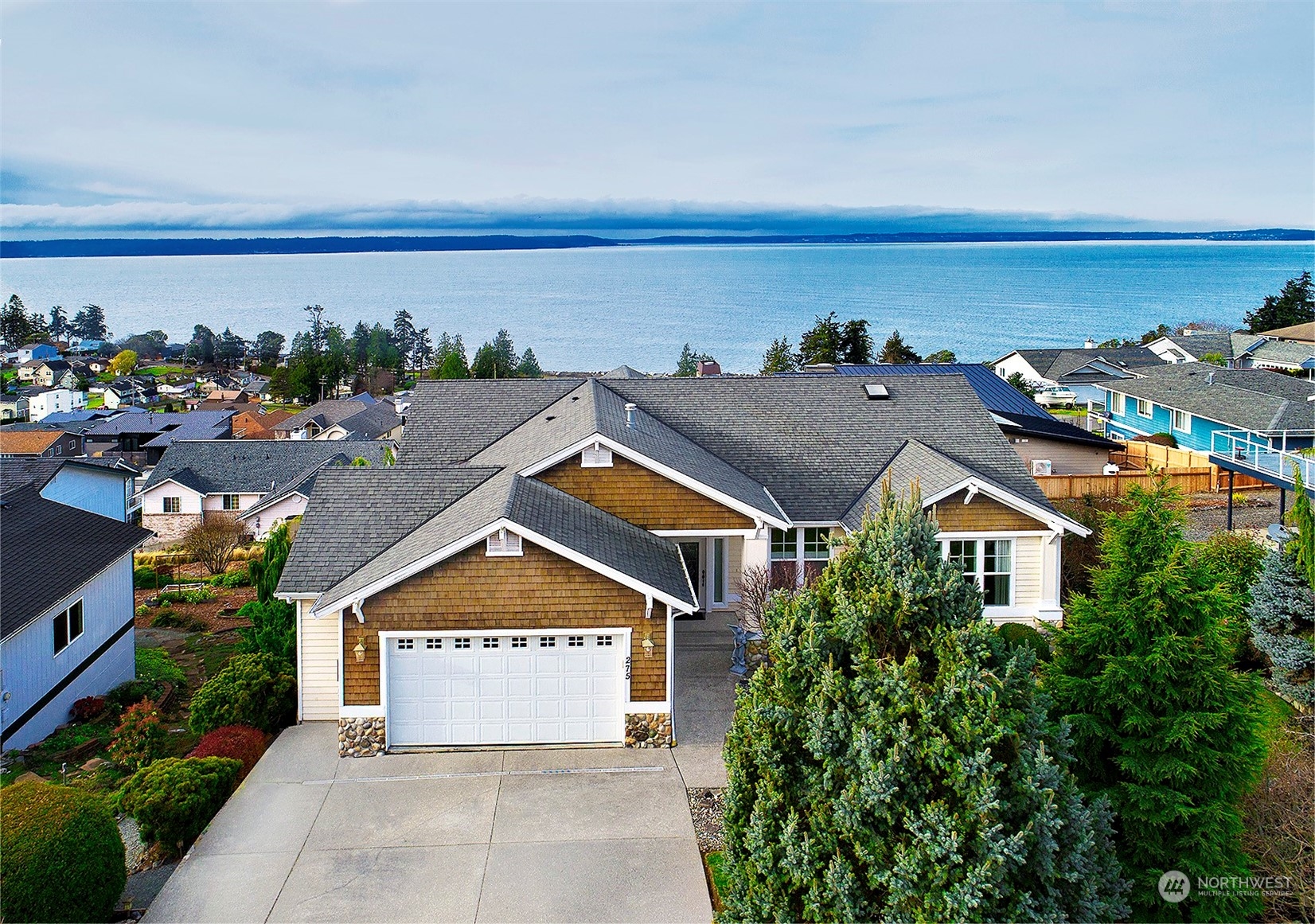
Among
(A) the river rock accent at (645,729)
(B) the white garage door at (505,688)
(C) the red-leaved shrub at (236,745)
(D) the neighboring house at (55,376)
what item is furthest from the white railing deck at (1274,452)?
(D) the neighboring house at (55,376)

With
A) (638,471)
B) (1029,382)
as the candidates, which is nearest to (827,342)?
(1029,382)

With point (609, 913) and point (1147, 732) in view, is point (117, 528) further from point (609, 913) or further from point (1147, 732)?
point (1147, 732)

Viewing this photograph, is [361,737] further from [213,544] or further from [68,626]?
[213,544]

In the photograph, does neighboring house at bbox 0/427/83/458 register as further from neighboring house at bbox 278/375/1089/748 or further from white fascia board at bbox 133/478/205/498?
neighboring house at bbox 278/375/1089/748

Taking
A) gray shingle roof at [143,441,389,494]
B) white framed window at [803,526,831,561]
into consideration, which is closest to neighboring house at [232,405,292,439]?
gray shingle roof at [143,441,389,494]

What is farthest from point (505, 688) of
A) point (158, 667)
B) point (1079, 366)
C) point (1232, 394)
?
point (1079, 366)

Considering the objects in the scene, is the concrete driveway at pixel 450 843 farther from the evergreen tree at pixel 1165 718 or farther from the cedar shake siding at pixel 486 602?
the evergreen tree at pixel 1165 718
